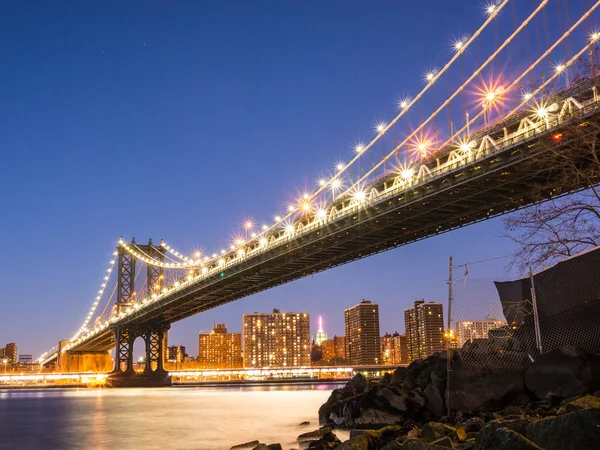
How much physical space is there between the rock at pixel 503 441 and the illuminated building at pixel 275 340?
18606cm

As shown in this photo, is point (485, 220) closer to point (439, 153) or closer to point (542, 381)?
point (439, 153)

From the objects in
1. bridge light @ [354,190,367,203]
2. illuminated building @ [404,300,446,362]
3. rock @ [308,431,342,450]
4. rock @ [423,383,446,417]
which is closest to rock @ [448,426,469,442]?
rock @ [308,431,342,450]

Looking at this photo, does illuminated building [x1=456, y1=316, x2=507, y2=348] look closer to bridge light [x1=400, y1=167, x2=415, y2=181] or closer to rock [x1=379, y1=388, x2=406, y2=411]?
rock [x1=379, y1=388, x2=406, y2=411]

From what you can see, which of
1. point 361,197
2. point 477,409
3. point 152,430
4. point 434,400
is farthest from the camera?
point 361,197

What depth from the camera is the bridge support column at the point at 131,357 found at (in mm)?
78875

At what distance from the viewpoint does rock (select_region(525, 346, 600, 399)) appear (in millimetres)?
11453

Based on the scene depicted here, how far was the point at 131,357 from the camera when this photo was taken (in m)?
80.2

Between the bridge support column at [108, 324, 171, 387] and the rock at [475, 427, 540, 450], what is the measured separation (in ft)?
252

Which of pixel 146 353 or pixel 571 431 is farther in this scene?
pixel 146 353

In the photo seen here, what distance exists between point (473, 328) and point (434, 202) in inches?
806

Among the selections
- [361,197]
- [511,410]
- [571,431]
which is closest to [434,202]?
[361,197]

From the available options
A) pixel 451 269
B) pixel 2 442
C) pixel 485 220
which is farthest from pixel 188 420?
pixel 485 220

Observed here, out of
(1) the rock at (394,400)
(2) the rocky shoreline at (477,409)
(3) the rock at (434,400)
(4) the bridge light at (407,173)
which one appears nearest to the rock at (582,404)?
(2) the rocky shoreline at (477,409)

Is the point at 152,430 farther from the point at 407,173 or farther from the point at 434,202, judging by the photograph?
the point at 434,202
